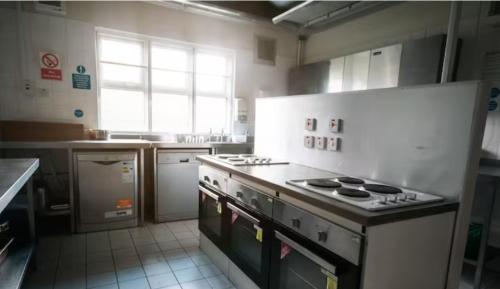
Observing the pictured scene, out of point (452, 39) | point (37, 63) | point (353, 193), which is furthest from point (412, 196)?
point (37, 63)

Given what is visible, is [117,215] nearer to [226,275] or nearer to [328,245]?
[226,275]

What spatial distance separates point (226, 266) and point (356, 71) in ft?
9.48

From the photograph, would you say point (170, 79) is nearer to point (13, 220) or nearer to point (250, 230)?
point (13, 220)

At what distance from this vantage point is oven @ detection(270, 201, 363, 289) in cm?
108

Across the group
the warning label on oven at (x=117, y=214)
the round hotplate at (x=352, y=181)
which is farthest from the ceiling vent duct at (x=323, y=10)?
the warning label on oven at (x=117, y=214)

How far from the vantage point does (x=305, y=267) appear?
1.32 meters

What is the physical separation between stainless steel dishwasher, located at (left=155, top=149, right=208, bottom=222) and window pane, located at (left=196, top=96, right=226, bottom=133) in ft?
2.98

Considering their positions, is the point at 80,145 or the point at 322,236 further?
the point at 80,145

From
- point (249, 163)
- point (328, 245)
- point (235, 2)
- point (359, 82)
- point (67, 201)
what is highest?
point (235, 2)

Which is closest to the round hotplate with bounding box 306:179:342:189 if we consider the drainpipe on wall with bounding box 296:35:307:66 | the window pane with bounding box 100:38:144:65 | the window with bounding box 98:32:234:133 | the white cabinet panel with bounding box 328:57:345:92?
the white cabinet panel with bounding box 328:57:345:92

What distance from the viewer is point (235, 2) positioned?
321 cm

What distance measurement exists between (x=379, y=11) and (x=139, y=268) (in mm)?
4061

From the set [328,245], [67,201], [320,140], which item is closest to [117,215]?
[67,201]

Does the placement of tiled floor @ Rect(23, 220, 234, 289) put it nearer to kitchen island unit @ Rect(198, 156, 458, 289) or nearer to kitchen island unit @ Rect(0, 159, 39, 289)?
kitchen island unit @ Rect(0, 159, 39, 289)
